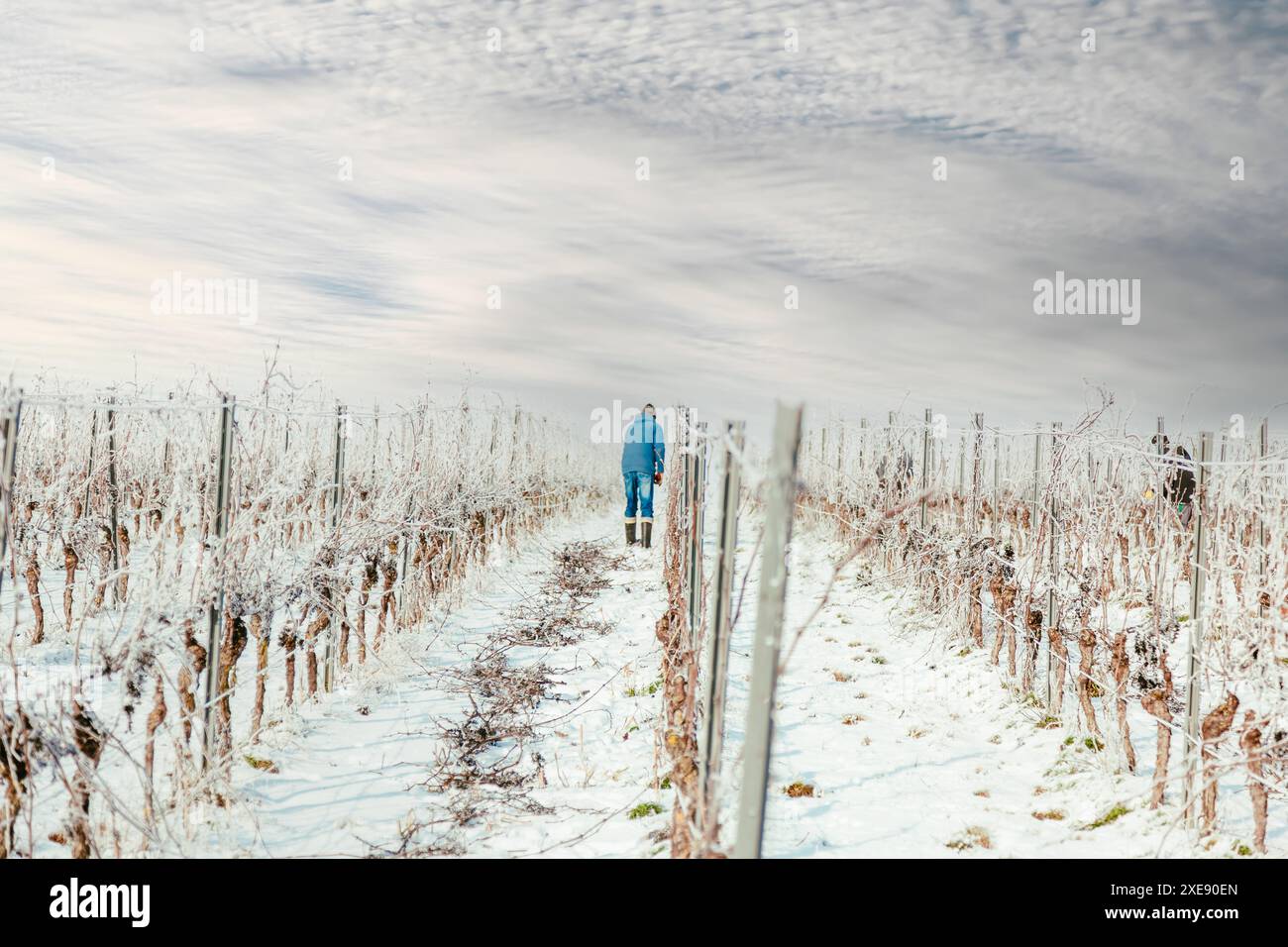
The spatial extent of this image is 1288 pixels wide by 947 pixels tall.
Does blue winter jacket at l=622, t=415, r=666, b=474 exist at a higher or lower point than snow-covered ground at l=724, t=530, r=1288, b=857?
higher

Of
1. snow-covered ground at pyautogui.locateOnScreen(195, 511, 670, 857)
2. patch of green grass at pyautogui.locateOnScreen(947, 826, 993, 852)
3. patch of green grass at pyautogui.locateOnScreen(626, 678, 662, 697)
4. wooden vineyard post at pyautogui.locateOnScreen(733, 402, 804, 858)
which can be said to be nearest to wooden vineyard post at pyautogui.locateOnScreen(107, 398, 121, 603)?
snow-covered ground at pyautogui.locateOnScreen(195, 511, 670, 857)

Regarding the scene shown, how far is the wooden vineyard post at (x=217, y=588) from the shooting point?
3.68 metres

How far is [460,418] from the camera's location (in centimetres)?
948

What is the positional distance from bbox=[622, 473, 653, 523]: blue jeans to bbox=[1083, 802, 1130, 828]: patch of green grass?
7952 millimetres

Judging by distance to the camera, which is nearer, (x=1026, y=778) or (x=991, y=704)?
(x=1026, y=778)

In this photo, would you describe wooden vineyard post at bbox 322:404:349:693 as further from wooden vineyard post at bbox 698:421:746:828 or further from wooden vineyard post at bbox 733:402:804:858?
wooden vineyard post at bbox 733:402:804:858

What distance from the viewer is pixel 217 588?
12.3ft

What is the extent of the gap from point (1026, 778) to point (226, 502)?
399cm

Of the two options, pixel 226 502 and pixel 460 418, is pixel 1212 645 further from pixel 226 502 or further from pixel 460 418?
pixel 460 418

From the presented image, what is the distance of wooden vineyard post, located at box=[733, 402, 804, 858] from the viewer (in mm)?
1600

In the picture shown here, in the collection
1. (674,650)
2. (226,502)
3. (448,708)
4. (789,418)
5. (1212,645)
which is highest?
(789,418)

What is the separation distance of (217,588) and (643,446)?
7773 mm

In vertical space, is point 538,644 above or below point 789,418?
below
